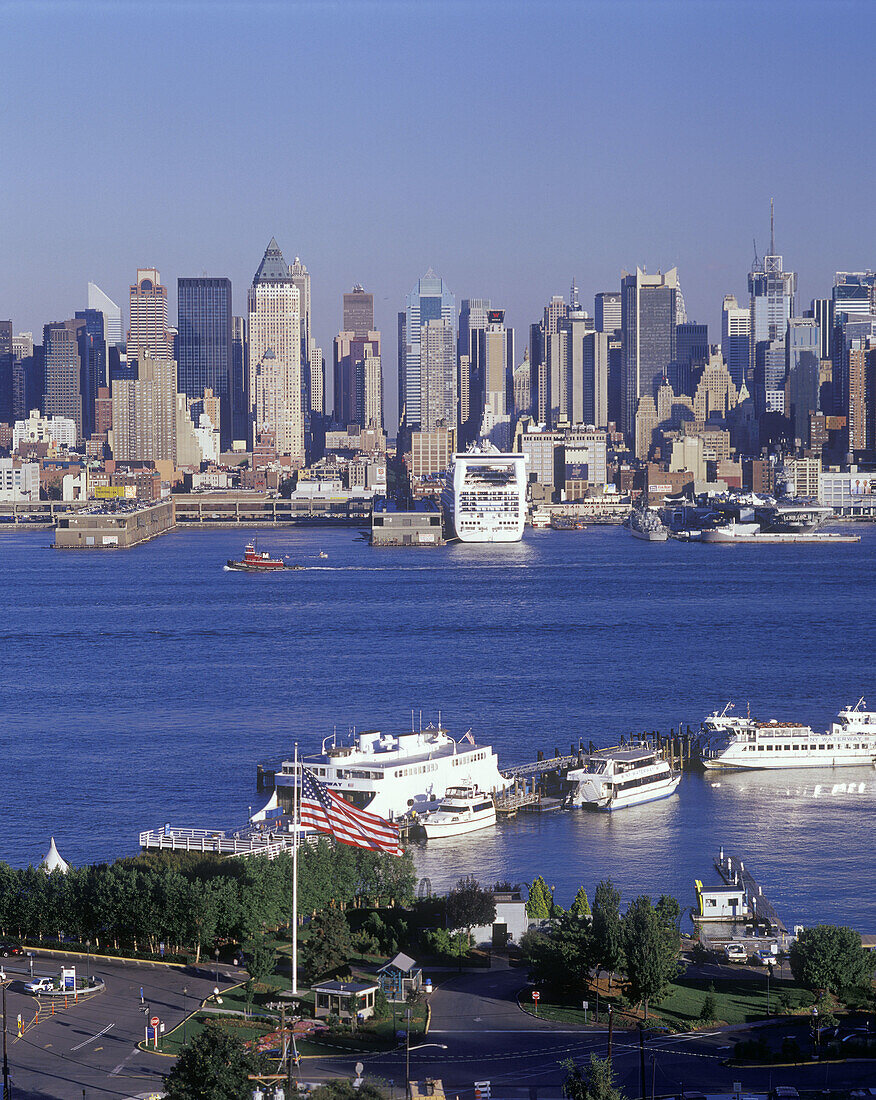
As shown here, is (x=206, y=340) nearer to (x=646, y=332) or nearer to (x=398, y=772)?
(x=646, y=332)

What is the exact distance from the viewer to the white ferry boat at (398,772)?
1798 centimetres

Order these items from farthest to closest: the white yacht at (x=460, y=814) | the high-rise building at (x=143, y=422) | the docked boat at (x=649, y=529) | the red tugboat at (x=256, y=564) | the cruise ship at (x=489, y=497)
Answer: the high-rise building at (x=143, y=422)
the docked boat at (x=649, y=529)
the cruise ship at (x=489, y=497)
the red tugboat at (x=256, y=564)
the white yacht at (x=460, y=814)

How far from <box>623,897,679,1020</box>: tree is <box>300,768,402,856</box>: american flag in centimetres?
181

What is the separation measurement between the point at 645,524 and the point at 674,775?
52799 mm

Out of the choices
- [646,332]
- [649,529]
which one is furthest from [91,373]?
[649,529]

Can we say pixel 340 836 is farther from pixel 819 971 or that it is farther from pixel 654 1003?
pixel 819 971

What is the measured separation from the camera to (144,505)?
264 ft

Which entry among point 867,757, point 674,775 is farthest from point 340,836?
point 867,757

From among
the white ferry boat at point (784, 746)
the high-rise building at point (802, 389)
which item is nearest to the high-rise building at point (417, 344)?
the high-rise building at point (802, 389)

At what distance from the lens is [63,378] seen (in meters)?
140

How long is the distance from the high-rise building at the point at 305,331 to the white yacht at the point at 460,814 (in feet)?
399

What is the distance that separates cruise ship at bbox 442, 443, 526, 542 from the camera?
2586 inches

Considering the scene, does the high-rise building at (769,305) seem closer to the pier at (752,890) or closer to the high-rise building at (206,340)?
the high-rise building at (206,340)

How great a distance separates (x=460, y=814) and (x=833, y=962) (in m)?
7.10
